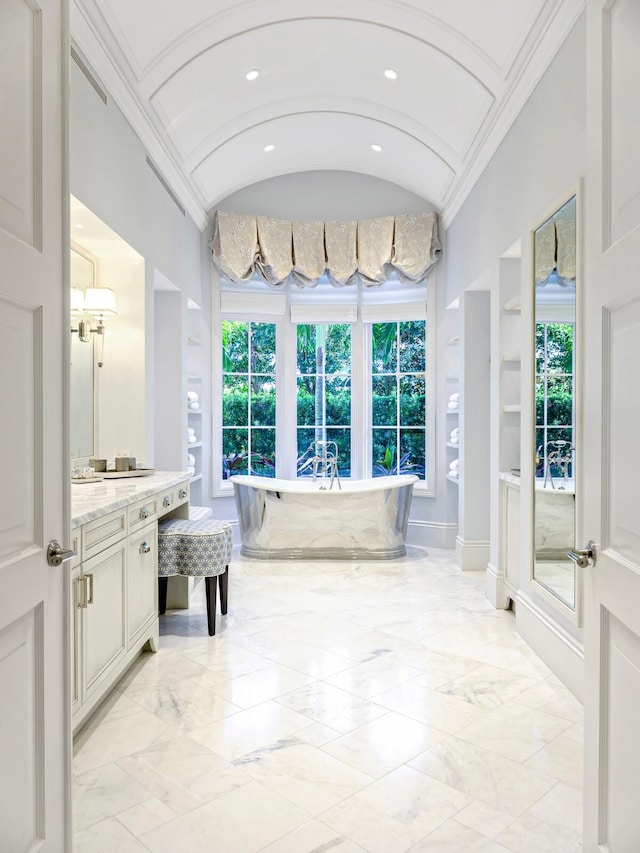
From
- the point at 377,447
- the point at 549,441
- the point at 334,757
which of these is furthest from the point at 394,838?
the point at 377,447

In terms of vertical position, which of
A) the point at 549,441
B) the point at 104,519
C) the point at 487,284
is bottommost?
the point at 104,519

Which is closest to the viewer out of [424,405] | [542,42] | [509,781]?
[509,781]

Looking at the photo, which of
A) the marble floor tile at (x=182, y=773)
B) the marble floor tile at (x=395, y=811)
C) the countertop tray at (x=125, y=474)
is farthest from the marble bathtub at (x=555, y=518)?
the countertop tray at (x=125, y=474)

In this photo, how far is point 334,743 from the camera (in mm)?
2426

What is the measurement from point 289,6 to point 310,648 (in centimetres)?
342

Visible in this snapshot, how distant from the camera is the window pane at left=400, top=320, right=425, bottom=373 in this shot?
6297mm

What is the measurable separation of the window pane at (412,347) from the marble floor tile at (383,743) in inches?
162

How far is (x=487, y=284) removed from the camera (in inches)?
187

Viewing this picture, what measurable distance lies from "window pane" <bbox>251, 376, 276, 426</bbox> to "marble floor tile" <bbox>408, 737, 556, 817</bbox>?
4297mm

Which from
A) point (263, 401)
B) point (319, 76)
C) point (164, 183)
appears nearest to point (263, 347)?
point (263, 401)

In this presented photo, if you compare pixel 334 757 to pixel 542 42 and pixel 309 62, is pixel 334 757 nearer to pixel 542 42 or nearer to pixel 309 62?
pixel 542 42

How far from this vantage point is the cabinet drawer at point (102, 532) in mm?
2341

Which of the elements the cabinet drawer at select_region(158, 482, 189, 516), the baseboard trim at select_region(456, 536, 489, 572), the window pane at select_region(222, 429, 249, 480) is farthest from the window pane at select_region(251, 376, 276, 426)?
the cabinet drawer at select_region(158, 482, 189, 516)

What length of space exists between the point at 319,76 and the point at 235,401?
2982 millimetres
